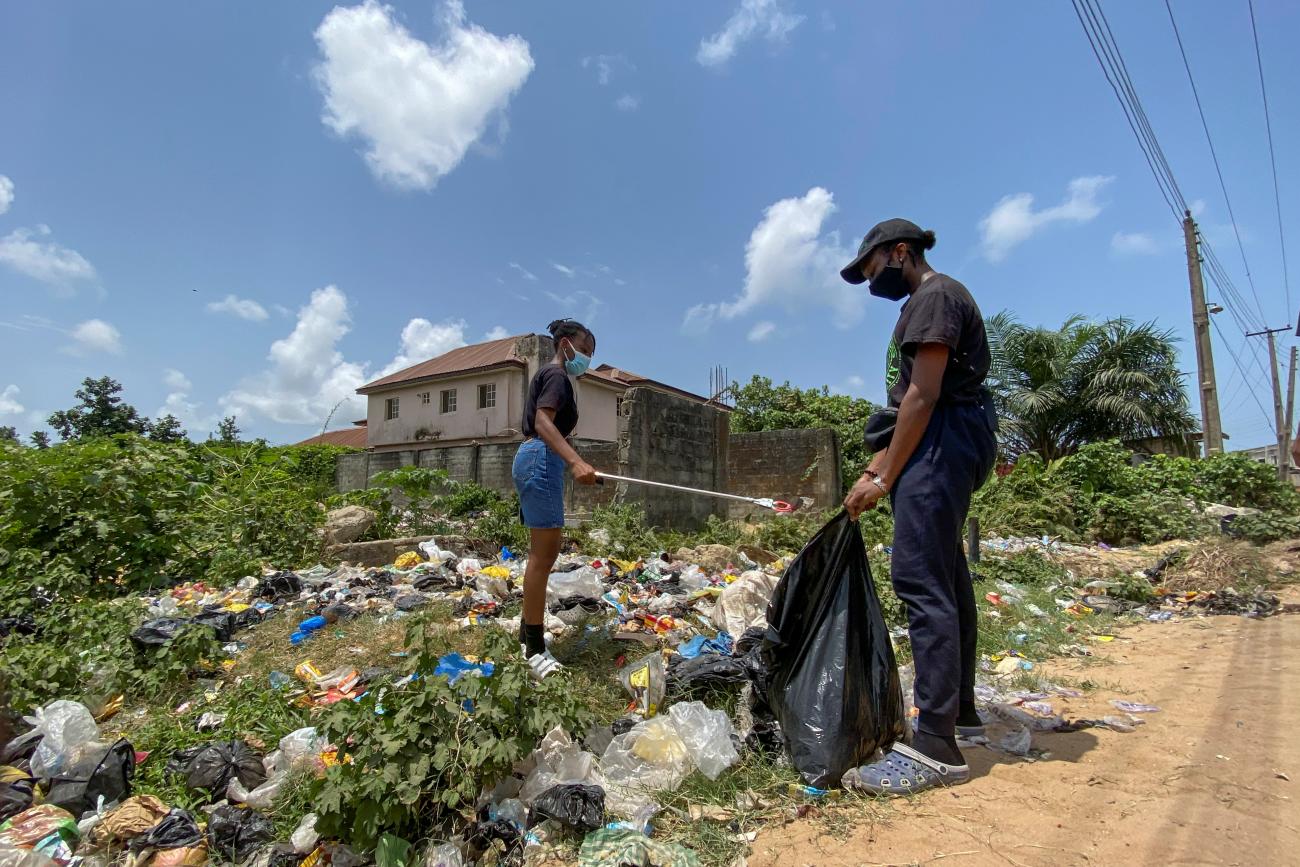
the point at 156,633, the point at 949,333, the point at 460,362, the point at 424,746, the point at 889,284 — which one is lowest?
the point at 424,746

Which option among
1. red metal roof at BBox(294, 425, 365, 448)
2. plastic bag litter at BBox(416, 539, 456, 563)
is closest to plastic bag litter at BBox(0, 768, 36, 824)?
plastic bag litter at BBox(416, 539, 456, 563)

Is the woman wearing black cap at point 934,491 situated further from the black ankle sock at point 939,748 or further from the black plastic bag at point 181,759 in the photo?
the black plastic bag at point 181,759

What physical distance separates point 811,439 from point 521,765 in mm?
8252

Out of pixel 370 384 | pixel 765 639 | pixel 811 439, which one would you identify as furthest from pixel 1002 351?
pixel 370 384

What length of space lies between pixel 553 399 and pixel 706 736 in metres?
1.50

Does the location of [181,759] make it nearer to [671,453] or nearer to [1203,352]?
[671,453]

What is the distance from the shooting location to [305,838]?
1670 millimetres

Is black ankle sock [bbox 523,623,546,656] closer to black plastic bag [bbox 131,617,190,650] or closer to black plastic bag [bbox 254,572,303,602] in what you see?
black plastic bag [bbox 131,617,190,650]

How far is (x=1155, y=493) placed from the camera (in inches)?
356

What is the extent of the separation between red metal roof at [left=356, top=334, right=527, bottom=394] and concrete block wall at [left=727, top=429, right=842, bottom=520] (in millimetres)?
12973

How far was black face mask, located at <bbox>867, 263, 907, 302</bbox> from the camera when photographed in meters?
2.13

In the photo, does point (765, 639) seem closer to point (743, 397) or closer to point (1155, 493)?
point (1155, 493)

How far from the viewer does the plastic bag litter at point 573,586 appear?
397 centimetres

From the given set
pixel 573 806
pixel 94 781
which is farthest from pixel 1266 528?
pixel 94 781
